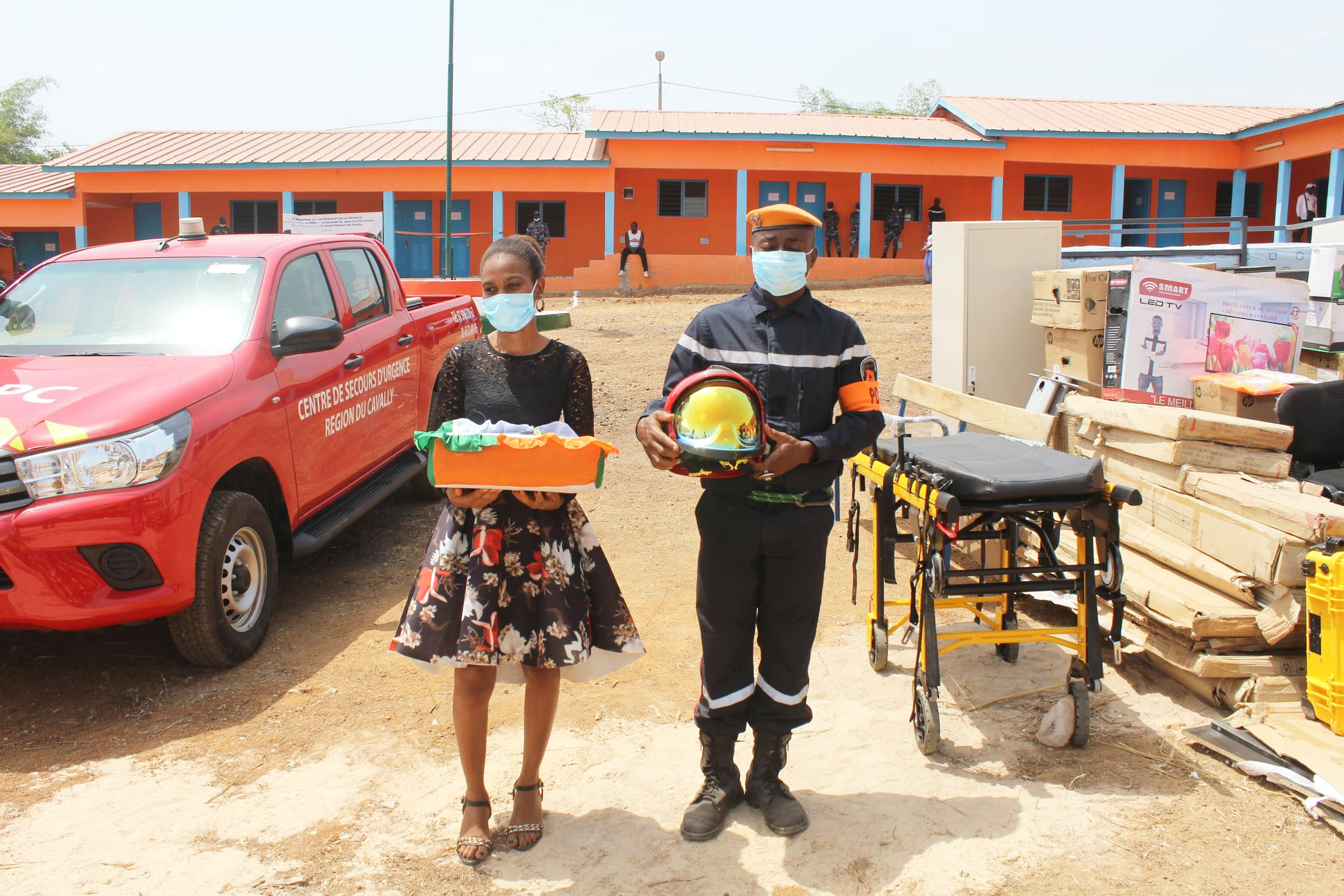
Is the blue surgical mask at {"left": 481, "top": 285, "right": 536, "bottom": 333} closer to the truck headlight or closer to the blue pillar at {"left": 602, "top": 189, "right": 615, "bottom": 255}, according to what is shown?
the truck headlight

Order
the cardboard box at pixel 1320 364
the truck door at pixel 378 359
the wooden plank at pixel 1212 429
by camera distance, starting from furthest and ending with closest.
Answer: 1. the cardboard box at pixel 1320 364
2. the truck door at pixel 378 359
3. the wooden plank at pixel 1212 429

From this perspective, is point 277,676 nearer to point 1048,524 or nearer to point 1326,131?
point 1048,524

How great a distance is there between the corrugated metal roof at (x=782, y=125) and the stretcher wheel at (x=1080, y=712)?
71.9 ft

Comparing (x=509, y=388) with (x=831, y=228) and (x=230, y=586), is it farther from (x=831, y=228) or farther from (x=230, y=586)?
(x=831, y=228)

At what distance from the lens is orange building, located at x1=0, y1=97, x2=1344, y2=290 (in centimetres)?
2445

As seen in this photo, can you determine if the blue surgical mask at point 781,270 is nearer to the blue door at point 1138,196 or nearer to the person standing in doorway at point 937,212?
the person standing in doorway at point 937,212

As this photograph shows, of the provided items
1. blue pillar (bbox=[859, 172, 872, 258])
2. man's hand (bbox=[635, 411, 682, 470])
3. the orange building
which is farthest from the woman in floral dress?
blue pillar (bbox=[859, 172, 872, 258])

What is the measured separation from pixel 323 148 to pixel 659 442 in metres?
25.7

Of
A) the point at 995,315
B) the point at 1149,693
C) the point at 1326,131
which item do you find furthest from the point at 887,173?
the point at 1149,693

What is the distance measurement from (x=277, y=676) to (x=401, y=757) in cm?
105

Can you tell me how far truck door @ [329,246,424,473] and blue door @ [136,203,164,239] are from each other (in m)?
24.2

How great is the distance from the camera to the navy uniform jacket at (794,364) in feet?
10.5

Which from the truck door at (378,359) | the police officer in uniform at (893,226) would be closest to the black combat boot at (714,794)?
the truck door at (378,359)

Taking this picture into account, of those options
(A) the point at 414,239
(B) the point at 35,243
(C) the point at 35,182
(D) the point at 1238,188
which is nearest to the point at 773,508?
(A) the point at 414,239
